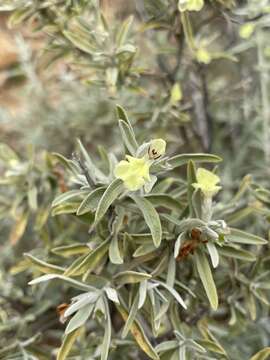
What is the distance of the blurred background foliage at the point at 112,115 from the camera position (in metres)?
1.09

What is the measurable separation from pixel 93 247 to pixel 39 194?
13.0 inches

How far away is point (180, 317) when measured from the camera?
1.05 metres

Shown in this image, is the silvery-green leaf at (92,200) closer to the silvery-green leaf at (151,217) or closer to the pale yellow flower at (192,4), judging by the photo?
the silvery-green leaf at (151,217)

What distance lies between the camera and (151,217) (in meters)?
0.85

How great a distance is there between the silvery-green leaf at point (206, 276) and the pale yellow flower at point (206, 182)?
0.10m

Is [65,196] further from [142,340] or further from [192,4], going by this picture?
[192,4]

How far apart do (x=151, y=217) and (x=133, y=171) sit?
0.33ft

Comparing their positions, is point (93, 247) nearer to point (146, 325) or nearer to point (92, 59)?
point (146, 325)

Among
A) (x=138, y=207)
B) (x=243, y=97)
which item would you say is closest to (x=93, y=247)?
(x=138, y=207)

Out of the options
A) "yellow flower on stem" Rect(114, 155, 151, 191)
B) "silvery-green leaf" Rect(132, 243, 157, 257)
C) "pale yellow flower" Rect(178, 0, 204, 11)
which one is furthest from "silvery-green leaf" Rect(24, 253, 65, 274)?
"pale yellow flower" Rect(178, 0, 204, 11)

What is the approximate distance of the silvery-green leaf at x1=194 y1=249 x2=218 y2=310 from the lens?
861 mm

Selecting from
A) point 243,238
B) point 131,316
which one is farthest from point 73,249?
point 243,238

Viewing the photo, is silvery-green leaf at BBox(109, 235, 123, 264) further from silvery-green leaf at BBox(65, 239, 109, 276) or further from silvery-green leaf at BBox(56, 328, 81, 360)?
silvery-green leaf at BBox(56, 328, 81, 360)

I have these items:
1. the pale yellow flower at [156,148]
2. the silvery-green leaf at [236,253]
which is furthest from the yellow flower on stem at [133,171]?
the silvery-green leaf at [236,253]
